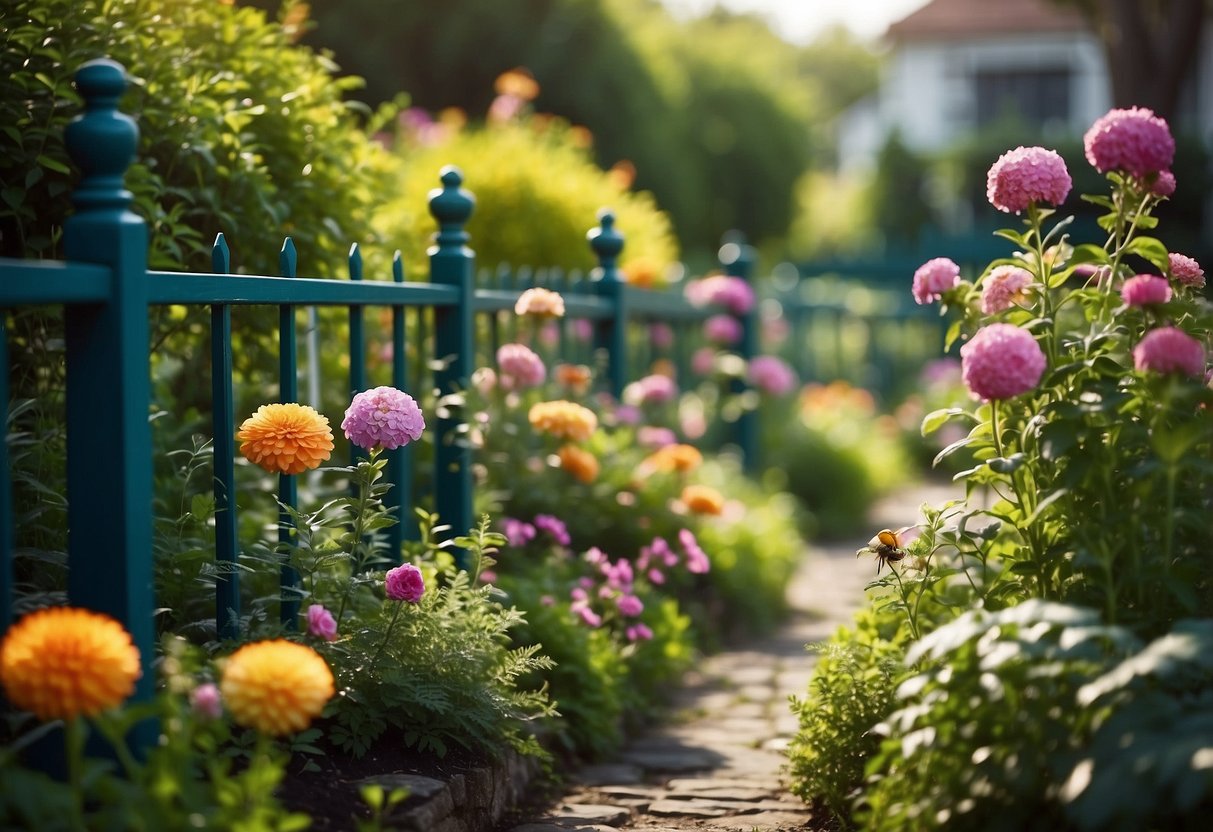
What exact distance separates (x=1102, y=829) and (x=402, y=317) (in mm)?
2301

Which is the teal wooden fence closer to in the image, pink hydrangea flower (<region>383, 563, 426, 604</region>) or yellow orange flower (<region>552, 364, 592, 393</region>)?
pink hydrangea flower (<region>383, 563, 426, 604</region>)

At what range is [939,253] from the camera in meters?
12.4

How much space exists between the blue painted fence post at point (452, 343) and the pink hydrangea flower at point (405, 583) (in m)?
1.28

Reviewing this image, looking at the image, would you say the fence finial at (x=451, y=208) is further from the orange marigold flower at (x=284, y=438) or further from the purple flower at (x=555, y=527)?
the orange marigold flower at (x=284, y=438)

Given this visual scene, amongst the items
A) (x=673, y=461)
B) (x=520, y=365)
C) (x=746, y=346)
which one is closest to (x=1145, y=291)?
(x=520, y=365)

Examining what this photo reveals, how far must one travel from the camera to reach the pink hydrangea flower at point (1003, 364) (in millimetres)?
2375

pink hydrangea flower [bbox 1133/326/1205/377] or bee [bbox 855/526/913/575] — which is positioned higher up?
pink hydrangea flower [bbox 1133/326/1205/377]

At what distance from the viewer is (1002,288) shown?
9.50ft

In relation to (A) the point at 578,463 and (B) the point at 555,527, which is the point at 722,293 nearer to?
(A) the point at 578,463

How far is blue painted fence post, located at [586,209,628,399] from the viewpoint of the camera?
557cm

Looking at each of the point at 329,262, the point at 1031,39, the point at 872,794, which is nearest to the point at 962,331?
the point at 872,794

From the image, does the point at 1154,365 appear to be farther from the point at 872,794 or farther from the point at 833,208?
the point at 833,208

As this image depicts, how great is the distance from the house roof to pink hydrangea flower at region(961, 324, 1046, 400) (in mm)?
30521

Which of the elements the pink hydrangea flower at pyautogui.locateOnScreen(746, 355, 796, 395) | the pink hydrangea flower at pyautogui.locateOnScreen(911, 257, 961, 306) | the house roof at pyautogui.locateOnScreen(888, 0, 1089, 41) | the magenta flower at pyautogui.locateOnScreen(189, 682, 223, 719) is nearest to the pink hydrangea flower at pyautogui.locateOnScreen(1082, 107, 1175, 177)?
the pink hydrangea flower at pyautogui.locateOnScreen(911, 257, 961, 306)
